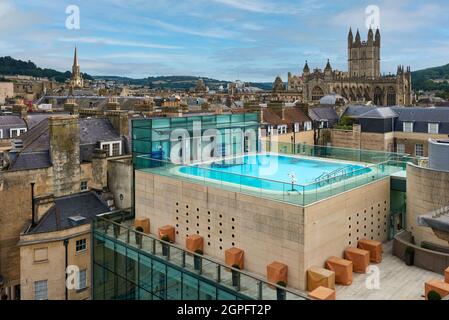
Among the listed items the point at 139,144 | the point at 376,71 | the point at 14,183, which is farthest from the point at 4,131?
the point at 376,71

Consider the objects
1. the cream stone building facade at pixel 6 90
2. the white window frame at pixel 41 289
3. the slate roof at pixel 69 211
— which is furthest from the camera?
the cream stone building facade at pixel 6 90

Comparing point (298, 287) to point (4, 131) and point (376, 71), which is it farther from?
point (376, 71)

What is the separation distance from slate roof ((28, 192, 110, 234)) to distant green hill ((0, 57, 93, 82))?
525 feet

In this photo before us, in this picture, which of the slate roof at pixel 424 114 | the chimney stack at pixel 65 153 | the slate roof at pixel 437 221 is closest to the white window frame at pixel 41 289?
the chimney stack at pixel 65 153

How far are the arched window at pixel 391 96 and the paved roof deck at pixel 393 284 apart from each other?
111590 mm

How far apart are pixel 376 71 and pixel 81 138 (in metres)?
154

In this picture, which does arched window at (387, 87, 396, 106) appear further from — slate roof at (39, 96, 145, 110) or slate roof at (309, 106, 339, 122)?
slate roof at (39, 96, 145, 110)

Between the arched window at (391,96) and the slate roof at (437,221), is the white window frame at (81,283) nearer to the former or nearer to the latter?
the slate roof at (437,221)

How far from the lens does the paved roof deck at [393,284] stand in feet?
52.4

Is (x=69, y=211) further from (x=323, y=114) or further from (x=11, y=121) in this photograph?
(x=323, y=114)

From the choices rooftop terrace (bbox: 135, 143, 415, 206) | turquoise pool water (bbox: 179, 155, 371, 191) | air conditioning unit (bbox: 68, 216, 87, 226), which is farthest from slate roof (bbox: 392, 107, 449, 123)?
air conditioning unit (bbox: 68, 216, 87, 226)

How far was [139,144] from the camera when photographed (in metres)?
25.3

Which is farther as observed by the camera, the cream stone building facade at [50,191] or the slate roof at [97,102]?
the slate roof at [97,102]
